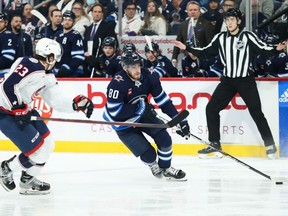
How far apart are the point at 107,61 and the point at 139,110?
2.90m

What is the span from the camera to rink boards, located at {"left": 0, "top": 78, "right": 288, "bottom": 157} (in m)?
10.1

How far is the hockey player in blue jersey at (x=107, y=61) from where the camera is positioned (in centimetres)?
1092

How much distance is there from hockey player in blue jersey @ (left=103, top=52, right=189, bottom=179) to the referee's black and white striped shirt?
1963mm

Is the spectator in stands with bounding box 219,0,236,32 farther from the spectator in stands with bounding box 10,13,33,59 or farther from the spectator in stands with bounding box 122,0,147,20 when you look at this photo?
the spectator in stands with bounding box 10,13,33,59

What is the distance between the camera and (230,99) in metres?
10.1

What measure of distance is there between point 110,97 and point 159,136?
0.54 m

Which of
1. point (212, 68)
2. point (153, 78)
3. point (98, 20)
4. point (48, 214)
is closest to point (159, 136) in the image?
point (153, 78)

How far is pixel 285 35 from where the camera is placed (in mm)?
10773

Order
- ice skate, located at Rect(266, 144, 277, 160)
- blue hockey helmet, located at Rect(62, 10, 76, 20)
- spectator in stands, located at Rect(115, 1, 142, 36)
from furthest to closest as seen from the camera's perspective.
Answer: spectator in stands, located at Rect(115, 1, 142, 36)
blue hockey helmet, located at Rect(62, 10, 76, 20)
ice skate, located at Rect(266, 144, 277, 160)

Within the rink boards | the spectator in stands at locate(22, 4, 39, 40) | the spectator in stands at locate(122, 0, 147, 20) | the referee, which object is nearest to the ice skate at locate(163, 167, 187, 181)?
the referee

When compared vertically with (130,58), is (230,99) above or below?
below

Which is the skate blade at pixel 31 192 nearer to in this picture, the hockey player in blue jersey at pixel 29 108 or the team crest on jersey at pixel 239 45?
the hockey player in blue jersey at pixel 29 108

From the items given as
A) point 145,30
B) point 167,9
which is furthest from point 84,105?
point 167,9

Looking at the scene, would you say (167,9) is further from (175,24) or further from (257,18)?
(257,18)
